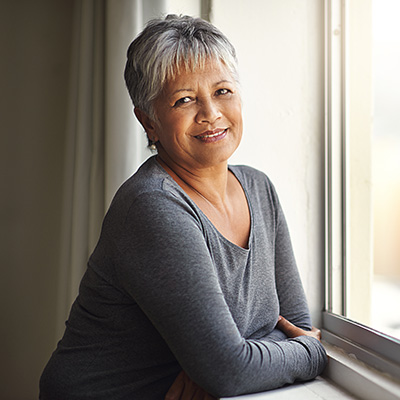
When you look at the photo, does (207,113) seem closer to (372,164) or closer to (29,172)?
(372,164)

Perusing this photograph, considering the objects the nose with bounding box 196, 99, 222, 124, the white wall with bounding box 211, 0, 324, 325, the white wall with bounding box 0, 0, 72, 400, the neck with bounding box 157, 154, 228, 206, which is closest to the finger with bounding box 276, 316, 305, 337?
the white wall with bounding box 211, 0, 324, 325

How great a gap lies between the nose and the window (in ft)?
1.57

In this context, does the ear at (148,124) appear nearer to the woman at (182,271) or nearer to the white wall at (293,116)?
the woman at (182,271)

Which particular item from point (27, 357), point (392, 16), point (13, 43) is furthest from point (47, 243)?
point (392, 16)

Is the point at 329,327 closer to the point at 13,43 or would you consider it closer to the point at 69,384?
the point at 69,384

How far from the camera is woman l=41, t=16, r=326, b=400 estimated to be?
944 millimetres

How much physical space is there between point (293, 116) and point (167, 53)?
1.93 ft

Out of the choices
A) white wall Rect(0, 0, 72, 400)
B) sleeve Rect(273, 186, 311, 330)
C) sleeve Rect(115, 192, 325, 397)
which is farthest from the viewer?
white wall Rect(0, 0, 72, 400)

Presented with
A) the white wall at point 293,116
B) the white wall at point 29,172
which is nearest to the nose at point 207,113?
the white wall at point 293,116

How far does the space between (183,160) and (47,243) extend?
95 centimetres

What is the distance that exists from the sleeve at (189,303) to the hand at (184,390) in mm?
95

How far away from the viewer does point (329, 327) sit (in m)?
1.47

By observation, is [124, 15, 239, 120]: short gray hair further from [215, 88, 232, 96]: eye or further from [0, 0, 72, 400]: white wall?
[0, 0, 72, 400]: white wall

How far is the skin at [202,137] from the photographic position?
114cm
